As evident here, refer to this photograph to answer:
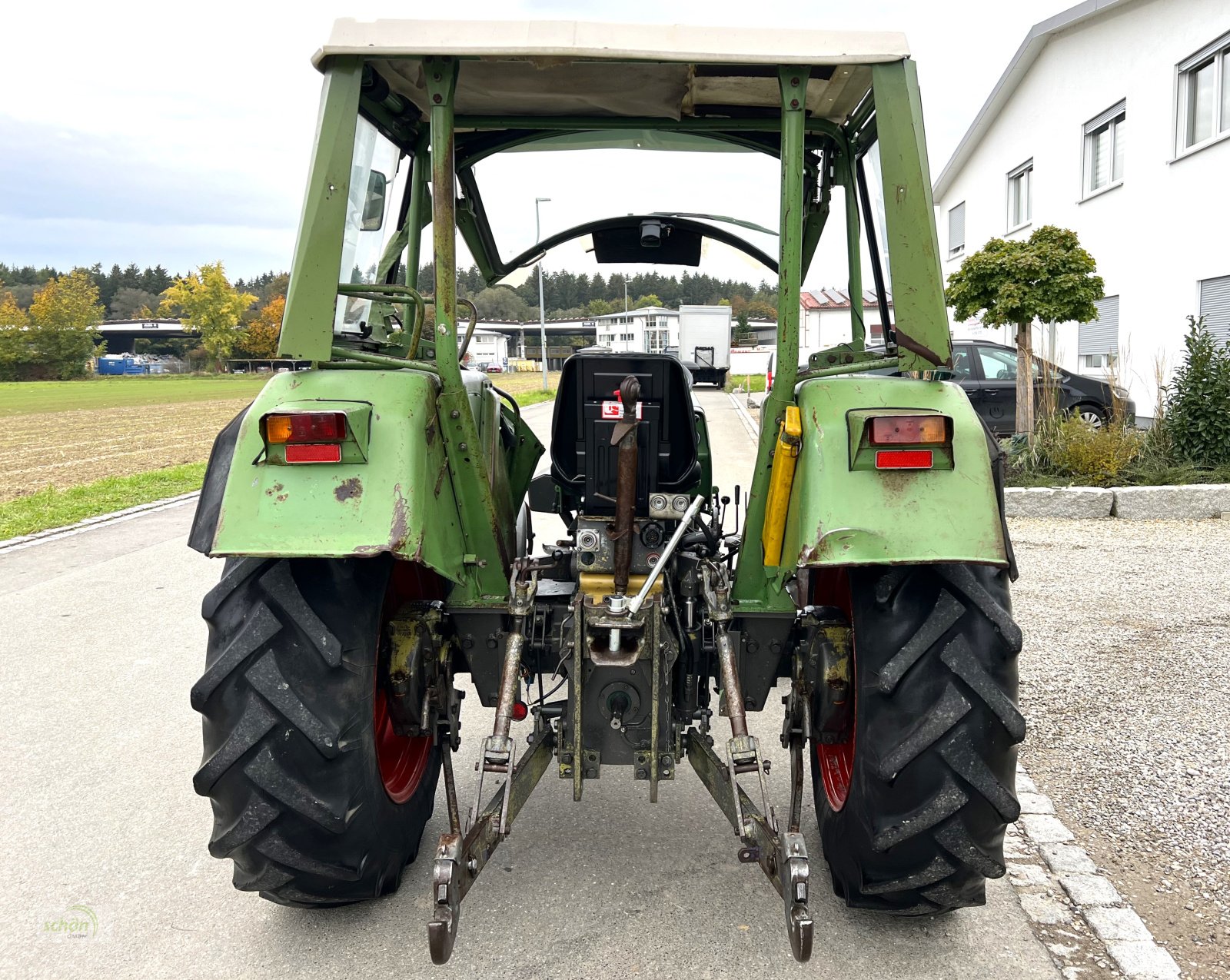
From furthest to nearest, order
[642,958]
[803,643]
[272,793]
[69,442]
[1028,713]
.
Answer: [69,442] → [1028,713] → [803,643] → [642,958] → [272,793]

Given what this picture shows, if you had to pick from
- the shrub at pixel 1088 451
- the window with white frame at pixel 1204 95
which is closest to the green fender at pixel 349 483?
the shrub at pixel 1088 451

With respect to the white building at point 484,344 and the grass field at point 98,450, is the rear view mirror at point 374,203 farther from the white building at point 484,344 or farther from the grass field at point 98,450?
the grass field at point 98,450

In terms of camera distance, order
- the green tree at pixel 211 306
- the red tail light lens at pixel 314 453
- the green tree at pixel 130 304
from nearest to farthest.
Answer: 1. the red tail light lens at pixel 314 453
2. the green tree at pixel 211 306
3. the green tree at pixel 130 304

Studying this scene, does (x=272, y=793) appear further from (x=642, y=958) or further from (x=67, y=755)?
(x=67, y=755)

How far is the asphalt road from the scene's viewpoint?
2.83 metres

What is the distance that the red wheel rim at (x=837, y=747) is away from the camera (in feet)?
9.75

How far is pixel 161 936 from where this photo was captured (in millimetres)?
2986

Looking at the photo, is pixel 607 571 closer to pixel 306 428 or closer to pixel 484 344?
pixel 306 428

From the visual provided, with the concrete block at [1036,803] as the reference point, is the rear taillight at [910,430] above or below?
A: above

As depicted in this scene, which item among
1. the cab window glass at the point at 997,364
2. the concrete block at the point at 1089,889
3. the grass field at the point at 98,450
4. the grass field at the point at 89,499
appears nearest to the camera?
the concrete block at the point at 1089,889

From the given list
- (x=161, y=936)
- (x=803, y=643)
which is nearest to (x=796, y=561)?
(x=803, y=643)

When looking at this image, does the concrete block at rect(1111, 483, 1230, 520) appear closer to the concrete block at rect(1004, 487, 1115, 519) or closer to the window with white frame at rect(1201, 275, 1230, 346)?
the concrete block at rect(1004, 487, 1115, 519)

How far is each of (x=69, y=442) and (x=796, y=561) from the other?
23.8 m

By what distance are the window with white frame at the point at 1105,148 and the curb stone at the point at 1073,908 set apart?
1572 cm
